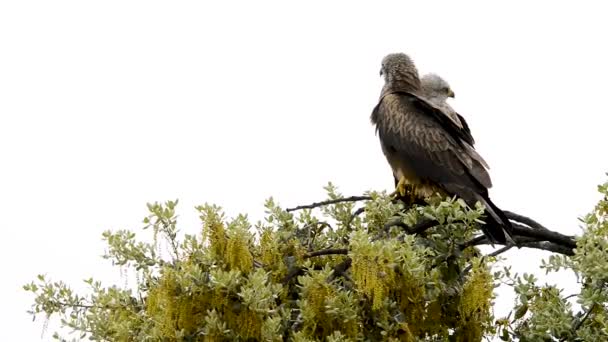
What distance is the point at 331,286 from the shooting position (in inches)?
199

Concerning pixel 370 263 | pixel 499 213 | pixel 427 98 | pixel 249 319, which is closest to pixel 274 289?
pixel 249 319

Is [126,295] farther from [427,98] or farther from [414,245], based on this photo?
[427,98]

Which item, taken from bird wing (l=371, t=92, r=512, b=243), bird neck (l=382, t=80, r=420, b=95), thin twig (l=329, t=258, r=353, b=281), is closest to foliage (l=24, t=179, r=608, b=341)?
thin twig (l=329, t=258, r=353, b=281)

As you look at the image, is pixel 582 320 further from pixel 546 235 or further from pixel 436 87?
pixel 436 87

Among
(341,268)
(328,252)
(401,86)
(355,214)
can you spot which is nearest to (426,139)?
(401,86)

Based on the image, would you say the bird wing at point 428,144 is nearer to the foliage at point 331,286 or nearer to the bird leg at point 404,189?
the bird leg at point 404,189

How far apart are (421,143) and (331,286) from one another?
302 centimetres

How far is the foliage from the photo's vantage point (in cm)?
498

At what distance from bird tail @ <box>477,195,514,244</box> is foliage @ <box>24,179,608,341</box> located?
15 cm

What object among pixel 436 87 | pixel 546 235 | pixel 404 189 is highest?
pixel 436 87

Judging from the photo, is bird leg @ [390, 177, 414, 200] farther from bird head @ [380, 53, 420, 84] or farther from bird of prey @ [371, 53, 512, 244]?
bird head @ [380, 53, 420, 84]

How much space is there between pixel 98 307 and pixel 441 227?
2.14 metres

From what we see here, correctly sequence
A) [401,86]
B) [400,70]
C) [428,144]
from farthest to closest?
[400,70], [401,86], [428,144]

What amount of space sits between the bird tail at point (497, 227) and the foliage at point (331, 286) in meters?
0.15
